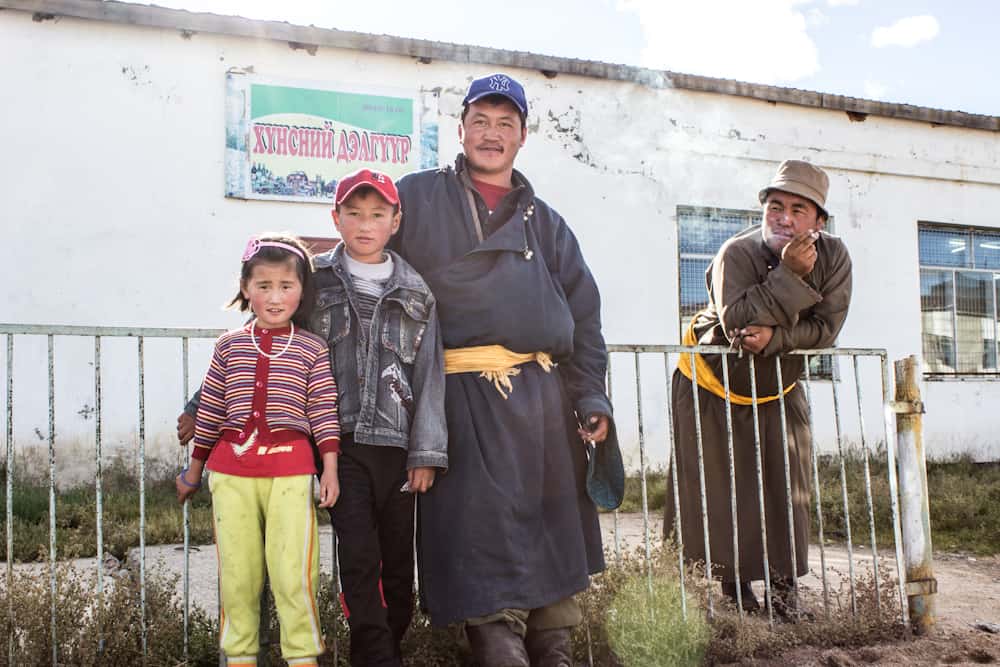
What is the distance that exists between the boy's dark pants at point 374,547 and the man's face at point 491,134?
1.02 m

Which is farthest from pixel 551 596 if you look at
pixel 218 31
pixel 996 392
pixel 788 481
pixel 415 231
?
pixel 996 392

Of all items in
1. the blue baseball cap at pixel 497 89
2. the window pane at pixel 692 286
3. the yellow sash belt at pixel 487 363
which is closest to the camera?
the yellow sash belt at pixel 487 363

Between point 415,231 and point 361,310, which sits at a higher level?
point 415,231

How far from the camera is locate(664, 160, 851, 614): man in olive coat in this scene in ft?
12.1

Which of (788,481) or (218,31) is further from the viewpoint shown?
(218,31)

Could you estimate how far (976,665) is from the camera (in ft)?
10.9

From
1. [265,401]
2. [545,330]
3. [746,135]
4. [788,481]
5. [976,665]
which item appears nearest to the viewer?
[265,401]

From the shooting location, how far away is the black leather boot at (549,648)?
105 inches

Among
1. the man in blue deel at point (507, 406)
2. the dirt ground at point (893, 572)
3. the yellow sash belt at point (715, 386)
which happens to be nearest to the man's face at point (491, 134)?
the man in blue deel at point (507, 406)

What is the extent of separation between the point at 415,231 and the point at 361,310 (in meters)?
0.36

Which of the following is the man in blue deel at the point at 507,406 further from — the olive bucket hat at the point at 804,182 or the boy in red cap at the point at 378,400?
the olive bucket hat at the point at 804,182

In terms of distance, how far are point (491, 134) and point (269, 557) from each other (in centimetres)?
155

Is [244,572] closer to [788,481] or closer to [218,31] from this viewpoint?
[788,481]

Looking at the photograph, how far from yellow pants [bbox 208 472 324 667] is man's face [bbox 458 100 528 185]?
1.20m
